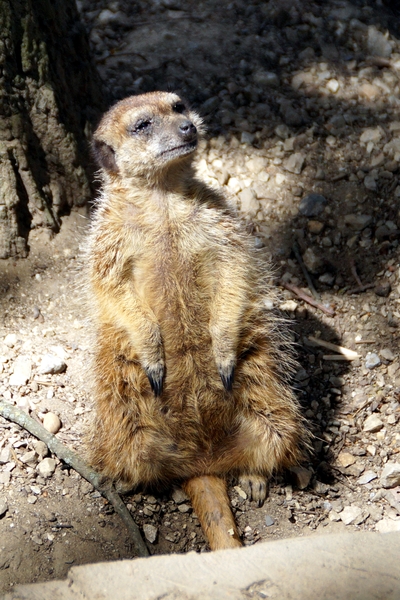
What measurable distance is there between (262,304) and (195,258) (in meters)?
0.40

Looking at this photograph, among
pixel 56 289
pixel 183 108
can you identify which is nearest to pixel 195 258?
pixel 183 108

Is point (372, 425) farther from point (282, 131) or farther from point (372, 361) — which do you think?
point (282, 131)

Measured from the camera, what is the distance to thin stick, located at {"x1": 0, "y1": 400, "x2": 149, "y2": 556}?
8.48 feet

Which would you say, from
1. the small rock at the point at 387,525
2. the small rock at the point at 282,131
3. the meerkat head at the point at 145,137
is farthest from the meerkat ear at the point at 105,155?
the small rock at the point at 387,525

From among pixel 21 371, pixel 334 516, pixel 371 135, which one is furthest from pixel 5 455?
pixel 371 135

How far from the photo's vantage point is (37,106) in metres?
3.10

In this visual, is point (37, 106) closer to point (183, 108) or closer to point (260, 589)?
point (183, 108)

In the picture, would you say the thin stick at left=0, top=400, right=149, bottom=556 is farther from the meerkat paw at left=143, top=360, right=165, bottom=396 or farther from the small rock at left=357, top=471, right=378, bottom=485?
the small rock at left=357, top=471, right=378, bottom=485

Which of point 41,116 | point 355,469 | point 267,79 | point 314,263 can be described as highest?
point 41,116

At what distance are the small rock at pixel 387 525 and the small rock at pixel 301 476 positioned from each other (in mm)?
327

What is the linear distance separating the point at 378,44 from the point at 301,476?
2.77 metres

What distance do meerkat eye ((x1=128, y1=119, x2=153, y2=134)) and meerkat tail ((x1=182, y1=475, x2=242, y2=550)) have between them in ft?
4.71

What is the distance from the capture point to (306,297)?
11.2ft

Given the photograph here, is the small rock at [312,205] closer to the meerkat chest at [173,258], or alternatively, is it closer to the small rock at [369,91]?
the small rock at [369,91]
